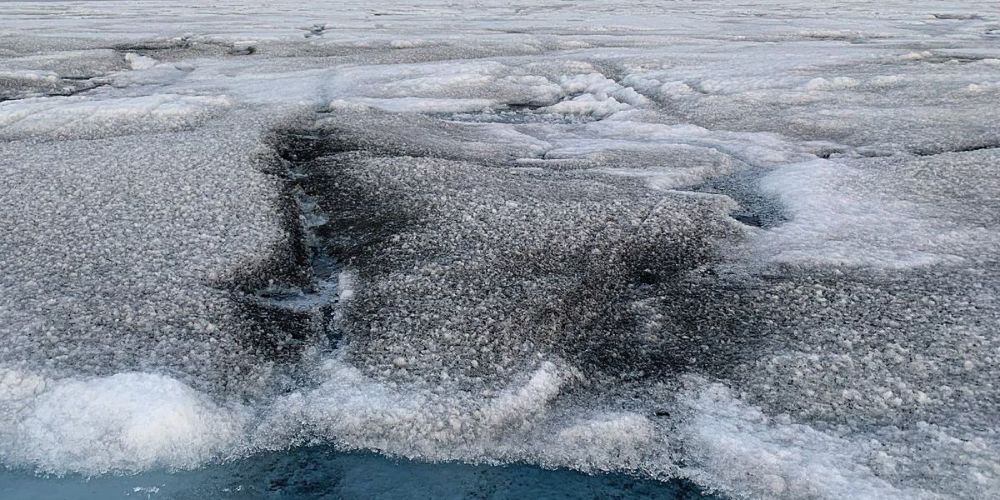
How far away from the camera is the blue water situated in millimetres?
3031

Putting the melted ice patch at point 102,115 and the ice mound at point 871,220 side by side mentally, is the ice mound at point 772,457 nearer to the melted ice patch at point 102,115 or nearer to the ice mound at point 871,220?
the ice mound at point 871,220

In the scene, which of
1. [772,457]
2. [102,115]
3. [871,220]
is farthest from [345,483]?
[102,115]

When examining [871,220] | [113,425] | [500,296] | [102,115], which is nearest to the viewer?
[113,425]

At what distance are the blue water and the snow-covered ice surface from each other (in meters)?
0.01

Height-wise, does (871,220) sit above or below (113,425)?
above

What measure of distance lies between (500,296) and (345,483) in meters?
1.55

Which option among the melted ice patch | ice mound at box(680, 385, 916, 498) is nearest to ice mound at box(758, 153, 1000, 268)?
ice mound at box(680, 385, 916, 498)

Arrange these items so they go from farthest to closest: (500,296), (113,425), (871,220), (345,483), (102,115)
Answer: (102,115), (871,220), (500,296), (113,425), (345,483)

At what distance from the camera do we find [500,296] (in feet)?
14.3

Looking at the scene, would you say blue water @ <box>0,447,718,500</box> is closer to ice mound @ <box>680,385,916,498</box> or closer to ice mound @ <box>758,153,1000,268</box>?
ice mound @ <box>680,385,916,498</box>

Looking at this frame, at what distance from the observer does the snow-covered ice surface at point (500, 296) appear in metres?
3.22

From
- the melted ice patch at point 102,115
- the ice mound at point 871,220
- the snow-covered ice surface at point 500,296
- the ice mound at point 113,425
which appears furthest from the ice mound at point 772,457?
the melted ice patch at point 102,115

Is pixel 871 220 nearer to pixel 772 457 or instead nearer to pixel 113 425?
pixel 772 457

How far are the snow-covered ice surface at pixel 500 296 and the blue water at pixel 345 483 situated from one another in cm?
1
